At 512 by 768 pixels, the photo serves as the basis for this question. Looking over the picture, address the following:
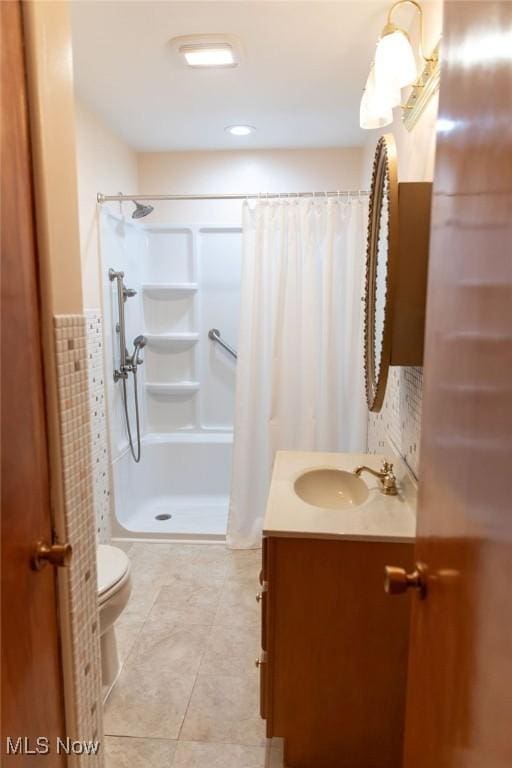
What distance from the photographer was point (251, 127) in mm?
2809

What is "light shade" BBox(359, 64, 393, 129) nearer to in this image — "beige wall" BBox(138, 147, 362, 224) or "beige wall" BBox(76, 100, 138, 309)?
"beige wall" BBox(76, 100, 138, 309)

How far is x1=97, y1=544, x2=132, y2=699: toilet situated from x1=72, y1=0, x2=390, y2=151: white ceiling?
6.45 feet

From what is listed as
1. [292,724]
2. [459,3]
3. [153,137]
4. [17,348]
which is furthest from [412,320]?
[153,137]

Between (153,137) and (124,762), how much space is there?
3.09 meters

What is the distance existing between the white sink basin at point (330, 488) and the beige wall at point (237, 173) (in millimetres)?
2156

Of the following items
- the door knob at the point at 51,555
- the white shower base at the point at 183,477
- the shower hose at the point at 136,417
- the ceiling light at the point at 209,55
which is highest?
the ceiling light at the point at 209,55

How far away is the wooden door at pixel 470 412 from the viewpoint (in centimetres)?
53

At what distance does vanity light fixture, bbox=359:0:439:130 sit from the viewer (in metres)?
1.41

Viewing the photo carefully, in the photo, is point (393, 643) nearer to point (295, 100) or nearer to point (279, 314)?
point (279, 314)

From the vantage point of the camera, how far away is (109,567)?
71.1 inches

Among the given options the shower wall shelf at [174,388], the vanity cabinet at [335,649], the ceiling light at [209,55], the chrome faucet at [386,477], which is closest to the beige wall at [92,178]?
the ceiling light at [209,55]

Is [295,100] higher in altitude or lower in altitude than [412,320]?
higher

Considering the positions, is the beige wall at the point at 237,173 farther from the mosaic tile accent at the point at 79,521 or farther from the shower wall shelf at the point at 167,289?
the mosaic tile accent at the point at 79,521

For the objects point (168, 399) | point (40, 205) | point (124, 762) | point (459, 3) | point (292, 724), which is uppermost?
point (459, 3)
